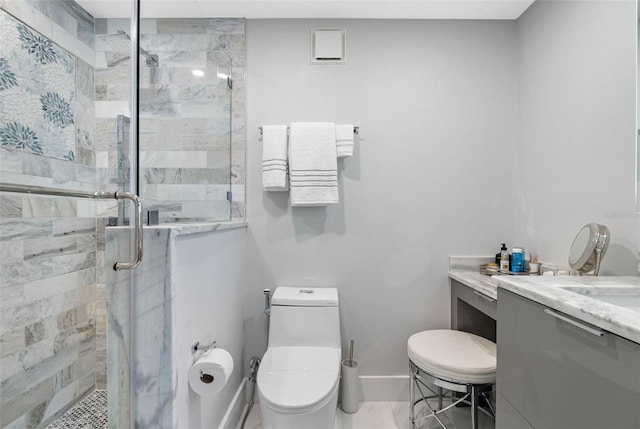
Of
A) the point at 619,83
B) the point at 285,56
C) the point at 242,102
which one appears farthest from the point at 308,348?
the point at 619,83

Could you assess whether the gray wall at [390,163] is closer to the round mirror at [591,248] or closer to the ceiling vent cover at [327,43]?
the ceiling vent cover at [327,43]

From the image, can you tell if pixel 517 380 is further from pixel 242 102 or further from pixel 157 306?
pixel 242 102

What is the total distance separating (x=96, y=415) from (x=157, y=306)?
1.65ft

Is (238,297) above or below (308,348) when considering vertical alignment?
above

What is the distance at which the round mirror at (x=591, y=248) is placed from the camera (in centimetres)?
129

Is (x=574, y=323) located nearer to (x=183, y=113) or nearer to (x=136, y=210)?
(x=136, y=210)

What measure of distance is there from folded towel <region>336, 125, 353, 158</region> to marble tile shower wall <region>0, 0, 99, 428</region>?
1.24m

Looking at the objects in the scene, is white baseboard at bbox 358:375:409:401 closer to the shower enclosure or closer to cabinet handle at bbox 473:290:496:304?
cabinet handle at bbox 473:290:496:304

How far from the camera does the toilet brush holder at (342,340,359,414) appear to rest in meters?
1.85

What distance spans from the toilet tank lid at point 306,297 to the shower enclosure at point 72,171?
2.36 feet

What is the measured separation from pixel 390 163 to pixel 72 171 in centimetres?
161

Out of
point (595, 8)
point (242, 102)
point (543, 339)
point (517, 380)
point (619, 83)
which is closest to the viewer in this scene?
point (543, 339)

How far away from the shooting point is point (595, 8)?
143 centimetres

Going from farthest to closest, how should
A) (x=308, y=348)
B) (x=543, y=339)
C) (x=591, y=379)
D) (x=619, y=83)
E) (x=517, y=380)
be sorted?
(x=308, y=348) < (x=619, y=83) < (x=517, y=380) < (x=543, y=339) < (x=591, y=379)
